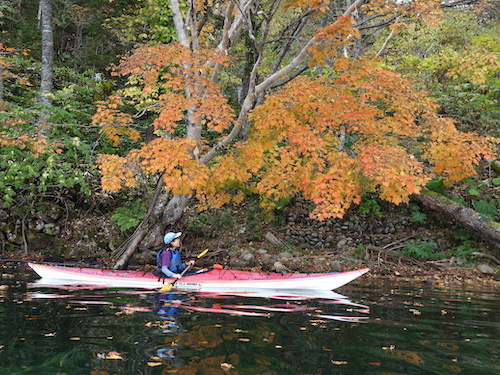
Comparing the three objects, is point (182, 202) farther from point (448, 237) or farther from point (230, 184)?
point (448, 237)

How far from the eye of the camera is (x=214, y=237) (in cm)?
1364

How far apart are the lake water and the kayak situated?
21.7 inches

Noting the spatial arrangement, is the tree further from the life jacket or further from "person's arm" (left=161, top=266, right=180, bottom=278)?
"person's arm" (left=161, top=266, right=180, bottom=278)

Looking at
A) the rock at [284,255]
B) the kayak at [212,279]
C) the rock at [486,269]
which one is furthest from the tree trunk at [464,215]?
the kayak at [212,279]

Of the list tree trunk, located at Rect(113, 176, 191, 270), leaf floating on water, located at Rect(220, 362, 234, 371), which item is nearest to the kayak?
tree trunk, located at Rect(113, 176, 191, 270)

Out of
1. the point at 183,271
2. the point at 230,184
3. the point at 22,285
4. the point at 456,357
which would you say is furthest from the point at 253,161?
the point at 456,357

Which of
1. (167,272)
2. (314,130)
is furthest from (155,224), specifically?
(314,130)

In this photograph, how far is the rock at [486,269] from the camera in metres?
11.0

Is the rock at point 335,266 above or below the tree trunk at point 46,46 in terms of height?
below

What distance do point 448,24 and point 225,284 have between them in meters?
16.0

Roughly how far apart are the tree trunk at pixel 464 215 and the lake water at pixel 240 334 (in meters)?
4.59

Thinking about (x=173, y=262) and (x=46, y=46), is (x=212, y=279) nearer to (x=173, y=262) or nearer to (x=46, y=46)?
(x=173, y=262)

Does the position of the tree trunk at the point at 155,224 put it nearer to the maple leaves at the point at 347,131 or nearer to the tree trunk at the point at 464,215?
the maple leaves at the point at 347,131

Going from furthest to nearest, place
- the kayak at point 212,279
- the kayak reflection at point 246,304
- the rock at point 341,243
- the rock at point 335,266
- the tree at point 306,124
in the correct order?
the rock at point 341,243 < the rock at point 335,266 < the tree at point 306,124 < the kayak at point 212,279 < the kayak reflection at point 246,304
